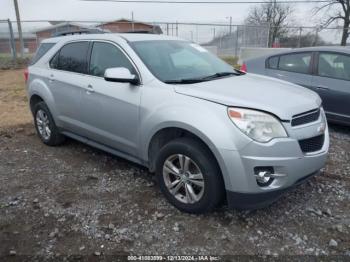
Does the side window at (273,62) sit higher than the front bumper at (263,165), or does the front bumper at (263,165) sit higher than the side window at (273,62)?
the side window at (273,62)

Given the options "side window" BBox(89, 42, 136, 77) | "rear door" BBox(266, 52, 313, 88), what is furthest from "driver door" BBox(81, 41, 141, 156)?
"rear door" BBox(266, 52, 313, 88)

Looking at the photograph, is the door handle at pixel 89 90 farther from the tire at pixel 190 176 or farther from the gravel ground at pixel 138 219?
the tire at pixel 190 176

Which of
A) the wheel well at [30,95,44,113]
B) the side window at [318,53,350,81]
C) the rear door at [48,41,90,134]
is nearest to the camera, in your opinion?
the rear door at [48,41,90,134]

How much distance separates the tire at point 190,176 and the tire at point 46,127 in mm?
2377

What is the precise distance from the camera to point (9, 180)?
4.33 m

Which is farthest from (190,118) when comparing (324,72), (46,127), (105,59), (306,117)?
(324,72)

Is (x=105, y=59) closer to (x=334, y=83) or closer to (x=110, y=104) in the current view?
(x=110, y=104)

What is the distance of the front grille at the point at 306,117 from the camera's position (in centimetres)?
312

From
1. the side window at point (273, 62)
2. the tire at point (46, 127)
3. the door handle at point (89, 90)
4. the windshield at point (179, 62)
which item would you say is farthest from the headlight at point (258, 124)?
the side window at point (273, 62)

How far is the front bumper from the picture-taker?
2920mm

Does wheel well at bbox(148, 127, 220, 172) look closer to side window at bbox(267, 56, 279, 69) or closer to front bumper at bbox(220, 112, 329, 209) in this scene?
→ front bumper at bbox(220, 112, 329, 209)

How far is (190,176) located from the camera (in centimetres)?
334

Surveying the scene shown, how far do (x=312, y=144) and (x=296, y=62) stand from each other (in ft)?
11.7

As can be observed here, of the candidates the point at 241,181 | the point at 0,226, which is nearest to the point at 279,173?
the point at 241,181
